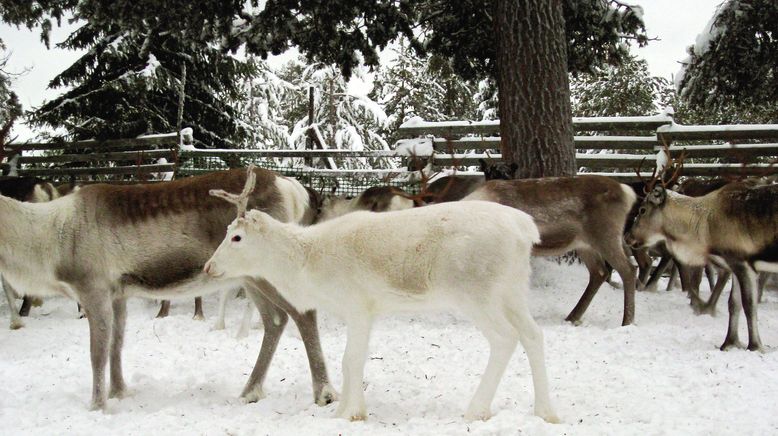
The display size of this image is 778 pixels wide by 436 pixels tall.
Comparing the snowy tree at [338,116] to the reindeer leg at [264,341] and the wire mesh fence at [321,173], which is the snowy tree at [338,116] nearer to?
the wire mesh fence at [321,173]

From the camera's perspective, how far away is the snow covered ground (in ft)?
12.9

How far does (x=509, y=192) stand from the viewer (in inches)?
300

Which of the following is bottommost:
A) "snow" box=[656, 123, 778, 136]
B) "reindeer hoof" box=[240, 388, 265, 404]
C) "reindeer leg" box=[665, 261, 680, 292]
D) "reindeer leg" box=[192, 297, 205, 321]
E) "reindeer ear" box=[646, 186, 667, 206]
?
"reindeer leg" box=[665, 261, 680, 292]

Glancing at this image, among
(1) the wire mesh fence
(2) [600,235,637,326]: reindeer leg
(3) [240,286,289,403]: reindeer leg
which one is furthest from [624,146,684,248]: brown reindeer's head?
(3) [240,286,289,403]: reindeer leg

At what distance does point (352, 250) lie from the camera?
14.3ft

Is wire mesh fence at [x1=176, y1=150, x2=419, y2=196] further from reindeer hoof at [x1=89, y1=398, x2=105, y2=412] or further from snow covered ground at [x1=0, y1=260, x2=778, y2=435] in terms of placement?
reindeer hoof at [x1=89, y1=398, x2=105, y2=412]

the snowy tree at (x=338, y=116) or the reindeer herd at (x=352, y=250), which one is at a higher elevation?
the snowy tree at (x=338, y=116)

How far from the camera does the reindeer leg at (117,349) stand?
16.8ft

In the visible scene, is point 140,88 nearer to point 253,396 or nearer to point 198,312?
point 198,312

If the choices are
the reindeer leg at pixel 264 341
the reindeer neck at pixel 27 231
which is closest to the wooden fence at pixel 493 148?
the reindeer leg at pixel 264 341

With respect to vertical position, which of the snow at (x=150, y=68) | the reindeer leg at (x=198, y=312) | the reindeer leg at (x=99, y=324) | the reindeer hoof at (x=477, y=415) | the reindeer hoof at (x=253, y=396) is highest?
the snow at (x=150, y=68)

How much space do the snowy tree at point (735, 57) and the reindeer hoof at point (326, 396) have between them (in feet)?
29.7

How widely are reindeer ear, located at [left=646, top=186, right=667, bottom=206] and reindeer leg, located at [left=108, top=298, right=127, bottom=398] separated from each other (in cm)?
532

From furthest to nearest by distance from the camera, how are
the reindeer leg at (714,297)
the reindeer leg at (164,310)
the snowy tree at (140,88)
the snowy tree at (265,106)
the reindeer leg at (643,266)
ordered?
the snowy tree at (265,106) → the snowy tree at (140,88) → the reindeer leg at (643,266) → the reindeer leg at (164,310) → the reindeer leg at (714,297)
